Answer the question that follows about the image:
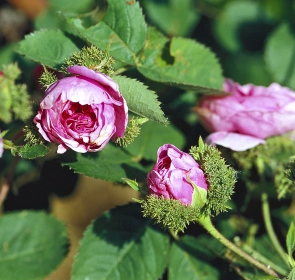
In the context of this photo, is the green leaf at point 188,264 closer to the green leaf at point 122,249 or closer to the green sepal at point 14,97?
the green leaf at point 122,249

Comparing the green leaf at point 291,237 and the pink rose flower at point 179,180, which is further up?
the pink rose flower at point 179,180

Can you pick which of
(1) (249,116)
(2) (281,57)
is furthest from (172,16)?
(1) (249,116)

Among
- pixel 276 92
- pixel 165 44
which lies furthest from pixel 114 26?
pixel 276 92

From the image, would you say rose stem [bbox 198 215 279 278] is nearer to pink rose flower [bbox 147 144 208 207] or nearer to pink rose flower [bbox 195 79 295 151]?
pink rose flower [bbox 147 144 208 207]

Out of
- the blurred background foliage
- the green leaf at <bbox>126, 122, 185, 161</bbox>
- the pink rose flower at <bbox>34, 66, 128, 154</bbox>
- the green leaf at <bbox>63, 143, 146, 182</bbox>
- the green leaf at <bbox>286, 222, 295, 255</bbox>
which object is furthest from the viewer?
the blurred background foliage

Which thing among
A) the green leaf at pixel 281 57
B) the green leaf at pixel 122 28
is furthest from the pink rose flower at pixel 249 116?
the green leaf at pixel 281 57

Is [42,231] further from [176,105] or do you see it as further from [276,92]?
[276,92]

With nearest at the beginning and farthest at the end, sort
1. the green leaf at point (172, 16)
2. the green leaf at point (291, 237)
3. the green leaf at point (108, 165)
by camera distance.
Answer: the green leaf at point (291, 237) < the green leaf at point (108, 165) < the green leaf at point (172, 16)

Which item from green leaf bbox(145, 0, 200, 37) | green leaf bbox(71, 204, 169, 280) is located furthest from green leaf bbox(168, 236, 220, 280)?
green leaf bbox(145, 0, 200, 37)
